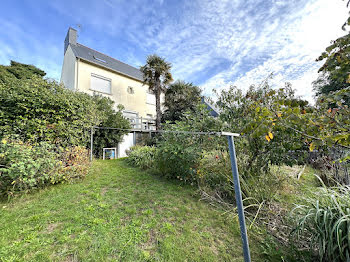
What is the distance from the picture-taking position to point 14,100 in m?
3.56

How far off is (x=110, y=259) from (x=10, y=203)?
2.66m

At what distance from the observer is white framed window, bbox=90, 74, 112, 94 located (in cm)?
1108

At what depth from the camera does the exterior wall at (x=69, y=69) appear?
1025cm

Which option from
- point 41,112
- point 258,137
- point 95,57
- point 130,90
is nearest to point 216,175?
point 258,137

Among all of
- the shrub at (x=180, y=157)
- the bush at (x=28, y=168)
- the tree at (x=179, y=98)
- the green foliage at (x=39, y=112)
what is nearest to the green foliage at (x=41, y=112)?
the green foliage at (x=39, y=112)

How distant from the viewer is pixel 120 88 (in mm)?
12828

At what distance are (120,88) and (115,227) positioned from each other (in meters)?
12.9

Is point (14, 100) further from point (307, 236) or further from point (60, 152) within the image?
point (307, 236)

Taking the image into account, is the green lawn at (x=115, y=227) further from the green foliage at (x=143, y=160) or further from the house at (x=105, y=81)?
the house at (x=105, y=81)

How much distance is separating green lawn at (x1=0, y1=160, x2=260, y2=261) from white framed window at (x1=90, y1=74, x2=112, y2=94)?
1010 cm

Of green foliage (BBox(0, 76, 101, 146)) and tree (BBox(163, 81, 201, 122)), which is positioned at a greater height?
tree (BBox(163, 81, 201, 122))

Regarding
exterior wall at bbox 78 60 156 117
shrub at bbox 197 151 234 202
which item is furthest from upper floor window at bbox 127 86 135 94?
shrub at bbox 197 151 234 202

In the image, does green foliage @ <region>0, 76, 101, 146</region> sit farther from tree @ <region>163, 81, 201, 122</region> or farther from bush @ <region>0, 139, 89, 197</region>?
tree @ <region>163, 81, 201, 122</region>

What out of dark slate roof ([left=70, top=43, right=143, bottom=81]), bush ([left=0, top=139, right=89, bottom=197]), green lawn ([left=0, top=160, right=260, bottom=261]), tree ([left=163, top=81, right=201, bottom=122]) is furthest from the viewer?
tree ([left=163, top=81, right=201, bottom=122])
